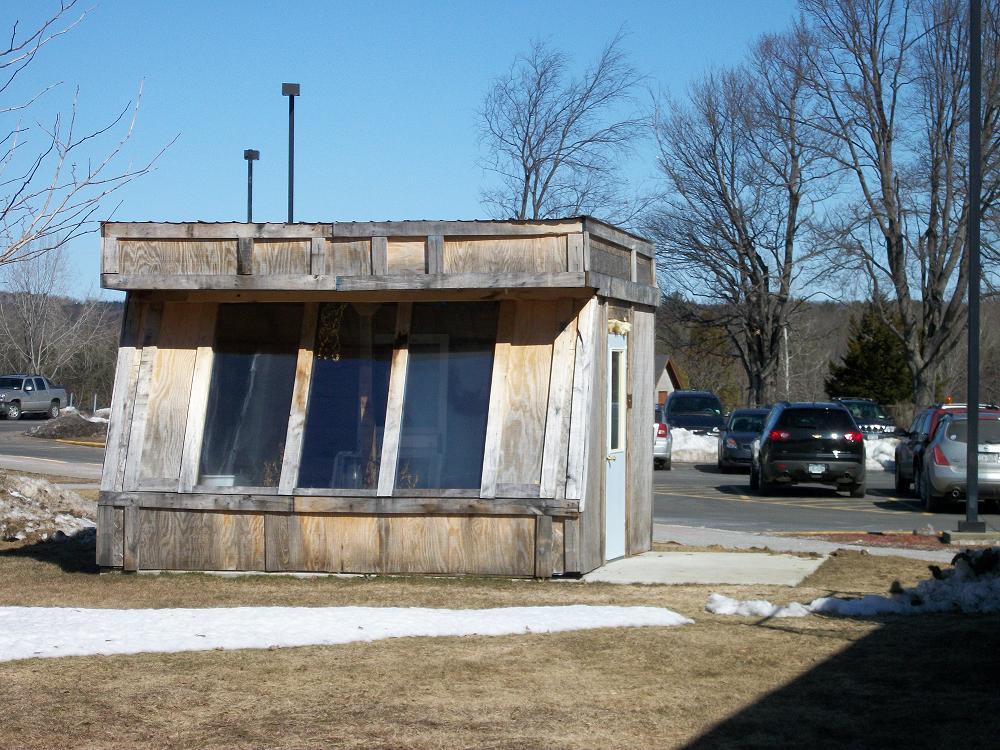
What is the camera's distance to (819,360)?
82.2 meters

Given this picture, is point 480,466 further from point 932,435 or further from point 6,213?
point 932,435

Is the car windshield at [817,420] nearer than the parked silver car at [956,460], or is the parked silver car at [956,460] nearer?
the parked silver car at [956,460]

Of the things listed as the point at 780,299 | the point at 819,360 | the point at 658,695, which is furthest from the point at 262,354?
the point at 819,360

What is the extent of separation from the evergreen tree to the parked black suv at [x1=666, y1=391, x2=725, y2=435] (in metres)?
20.6

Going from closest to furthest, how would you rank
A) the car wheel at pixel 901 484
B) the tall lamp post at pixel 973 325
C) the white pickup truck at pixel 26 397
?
the tall lamp post at pixel 973 325 < the car wheel at pixel 901 484 < the white pickup truck at pixel 26 397

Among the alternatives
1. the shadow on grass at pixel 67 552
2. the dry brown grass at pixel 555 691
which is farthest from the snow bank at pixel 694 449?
the dry brown grass at pixel 555 691

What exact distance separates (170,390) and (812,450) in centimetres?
1488

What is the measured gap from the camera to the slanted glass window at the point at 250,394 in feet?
36.6

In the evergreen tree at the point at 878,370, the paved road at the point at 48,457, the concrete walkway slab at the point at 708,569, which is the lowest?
the concrete walkway slab at the point at 708,569

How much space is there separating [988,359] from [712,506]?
177 ft

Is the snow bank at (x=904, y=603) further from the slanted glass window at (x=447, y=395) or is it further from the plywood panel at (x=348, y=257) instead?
the plywood panel at (x=348, y=257)

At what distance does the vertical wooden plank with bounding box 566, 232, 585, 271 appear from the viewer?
34.5 ft

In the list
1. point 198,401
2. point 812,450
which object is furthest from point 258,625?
point 812,450

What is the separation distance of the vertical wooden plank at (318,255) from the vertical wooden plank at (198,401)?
3.69 ft
